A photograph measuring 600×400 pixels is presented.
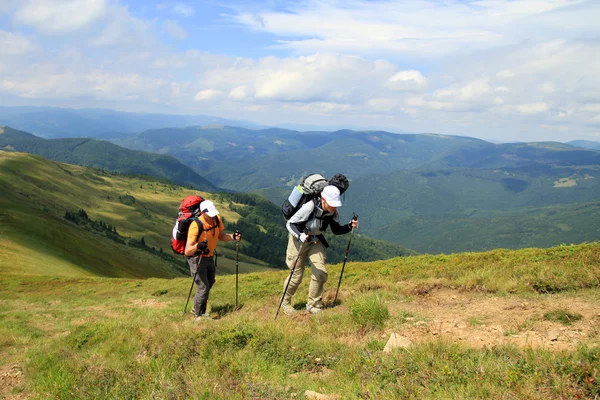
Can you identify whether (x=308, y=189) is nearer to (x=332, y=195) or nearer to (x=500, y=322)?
(x=332, y=195)

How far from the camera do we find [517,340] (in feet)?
22.1

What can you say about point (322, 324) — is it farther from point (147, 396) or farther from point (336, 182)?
point (147, 396)

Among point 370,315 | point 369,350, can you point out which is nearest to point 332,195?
point 370,315

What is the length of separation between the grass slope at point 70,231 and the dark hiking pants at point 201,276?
92.6ft

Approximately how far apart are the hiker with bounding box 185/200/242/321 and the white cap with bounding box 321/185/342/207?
2751 millimetres

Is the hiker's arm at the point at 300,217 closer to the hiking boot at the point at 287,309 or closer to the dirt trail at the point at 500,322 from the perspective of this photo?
the hiking boot at the point at 287,309

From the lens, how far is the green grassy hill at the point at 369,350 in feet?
17.2

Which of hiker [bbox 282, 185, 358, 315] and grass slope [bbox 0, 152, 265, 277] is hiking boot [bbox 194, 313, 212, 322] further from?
grass slope [bbox 0, 152, 265, 277]

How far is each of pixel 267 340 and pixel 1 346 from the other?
7775mm

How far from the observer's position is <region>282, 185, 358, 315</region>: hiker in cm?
960

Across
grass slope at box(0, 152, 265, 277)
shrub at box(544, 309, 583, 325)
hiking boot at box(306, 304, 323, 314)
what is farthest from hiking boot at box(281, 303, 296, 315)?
grass slope at box(0, 152, 265, 277)

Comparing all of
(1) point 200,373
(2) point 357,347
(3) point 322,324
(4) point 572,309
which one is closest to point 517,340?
(4) point 572,309

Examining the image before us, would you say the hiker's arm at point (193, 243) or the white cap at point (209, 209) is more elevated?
the white cap at point (209, 209)

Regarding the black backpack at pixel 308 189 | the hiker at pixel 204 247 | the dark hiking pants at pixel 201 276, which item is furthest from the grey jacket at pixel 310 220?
the dark hiking pants at pixel 201 276
